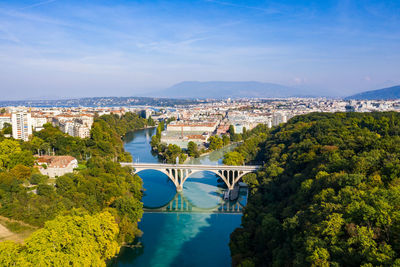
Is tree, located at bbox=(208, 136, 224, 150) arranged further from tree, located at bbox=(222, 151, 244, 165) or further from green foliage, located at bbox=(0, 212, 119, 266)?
green foliage, located at bbox=(0, 212, 119, 266)

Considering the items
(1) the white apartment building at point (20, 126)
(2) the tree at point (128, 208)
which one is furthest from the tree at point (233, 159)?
(1) the white apartment building at point (20, 126)

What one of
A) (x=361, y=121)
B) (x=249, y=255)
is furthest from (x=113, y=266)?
(x=361, y=121)

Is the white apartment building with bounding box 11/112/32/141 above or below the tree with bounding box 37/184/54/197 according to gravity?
above

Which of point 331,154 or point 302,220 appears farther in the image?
point 331,154

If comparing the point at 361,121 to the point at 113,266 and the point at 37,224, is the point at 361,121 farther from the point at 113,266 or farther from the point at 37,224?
the point at 37,224

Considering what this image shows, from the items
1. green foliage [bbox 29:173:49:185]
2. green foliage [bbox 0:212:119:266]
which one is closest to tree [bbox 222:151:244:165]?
green foliage [bbox 29:173:49:185]

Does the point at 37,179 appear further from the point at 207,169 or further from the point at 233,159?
the point at 233,159

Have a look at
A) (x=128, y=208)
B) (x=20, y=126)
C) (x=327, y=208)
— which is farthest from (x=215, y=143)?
(x=327, y=208)
